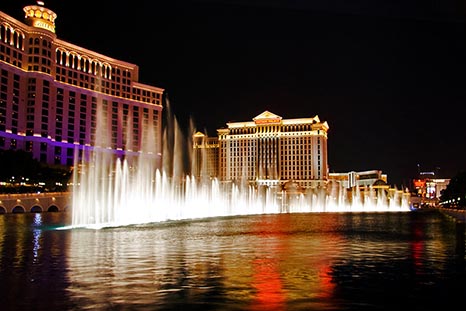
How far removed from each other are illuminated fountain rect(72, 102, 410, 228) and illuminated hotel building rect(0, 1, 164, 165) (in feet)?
16.6

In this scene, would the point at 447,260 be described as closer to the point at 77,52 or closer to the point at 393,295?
the point at 393,295

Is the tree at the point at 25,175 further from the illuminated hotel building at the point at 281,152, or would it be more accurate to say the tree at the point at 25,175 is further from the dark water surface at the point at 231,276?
the illuminated hotel building at the point at 281,152

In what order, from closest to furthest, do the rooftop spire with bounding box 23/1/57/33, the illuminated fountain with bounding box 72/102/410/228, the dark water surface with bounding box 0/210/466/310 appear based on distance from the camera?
the dark water surface with bounding box 0/210/466/310
the illuminated fountain with bounding box 72/102/410/228
the rooftop spire with bounding box 23/1/57/33

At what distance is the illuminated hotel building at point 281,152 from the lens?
435 ft

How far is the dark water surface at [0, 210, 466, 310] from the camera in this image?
989 cm

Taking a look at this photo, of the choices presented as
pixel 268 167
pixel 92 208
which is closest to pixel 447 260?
pixel 92 208

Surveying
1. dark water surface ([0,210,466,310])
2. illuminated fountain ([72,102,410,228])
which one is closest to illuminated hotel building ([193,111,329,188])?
illuminated fountain ([72,102,410,228])

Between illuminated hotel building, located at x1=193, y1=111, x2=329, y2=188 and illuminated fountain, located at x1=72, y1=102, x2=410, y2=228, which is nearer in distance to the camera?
illuminated fountain, located at x1=72, y1=102, x2=410, y2=228

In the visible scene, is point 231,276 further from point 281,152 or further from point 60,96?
point 281,152

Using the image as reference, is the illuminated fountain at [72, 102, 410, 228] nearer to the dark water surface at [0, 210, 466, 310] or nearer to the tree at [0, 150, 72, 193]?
the tree at [0, 150, 72, 193]

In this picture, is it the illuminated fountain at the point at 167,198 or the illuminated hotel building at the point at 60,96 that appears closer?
the illuminated fountain at the point at 167,198

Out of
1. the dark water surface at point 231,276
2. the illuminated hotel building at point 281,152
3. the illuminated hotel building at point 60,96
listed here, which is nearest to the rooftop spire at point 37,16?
the illuminated hotel building at point 60,96

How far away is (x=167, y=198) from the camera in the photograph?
2140 inches

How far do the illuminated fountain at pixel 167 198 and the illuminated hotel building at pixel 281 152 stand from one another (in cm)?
2125
